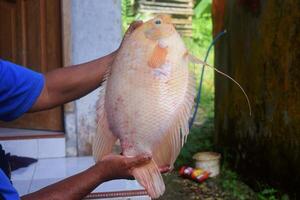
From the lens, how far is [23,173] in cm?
432

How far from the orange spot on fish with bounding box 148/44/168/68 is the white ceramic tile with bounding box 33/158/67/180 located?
9.16 ft

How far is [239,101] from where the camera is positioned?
5.26 metres


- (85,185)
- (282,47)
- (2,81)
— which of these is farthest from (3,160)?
(282,47)

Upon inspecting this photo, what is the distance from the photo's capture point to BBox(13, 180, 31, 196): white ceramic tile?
389cm

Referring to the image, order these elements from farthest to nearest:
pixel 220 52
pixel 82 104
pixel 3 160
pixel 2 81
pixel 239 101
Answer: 1. pixel 220 52
2. pixel 239 101
3. pixel 82 104
4. pixel 3 160
5. pixel 2 81

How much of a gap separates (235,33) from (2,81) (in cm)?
381

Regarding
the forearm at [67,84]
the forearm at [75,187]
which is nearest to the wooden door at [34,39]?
the forearm at [67,84]

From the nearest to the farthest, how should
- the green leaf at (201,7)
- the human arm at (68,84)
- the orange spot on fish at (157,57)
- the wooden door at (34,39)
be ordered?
the orange spot on fish at (157,57) → the human arm at (68,84) → the wooden door at (34,39) → the green leaf at (201,7)

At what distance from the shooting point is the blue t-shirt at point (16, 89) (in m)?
1.92

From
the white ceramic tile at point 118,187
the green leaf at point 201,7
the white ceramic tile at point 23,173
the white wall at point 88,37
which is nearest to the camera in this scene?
the white ceramic tile at point 118,187

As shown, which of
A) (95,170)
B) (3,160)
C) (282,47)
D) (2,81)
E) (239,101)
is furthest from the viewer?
(239,101)

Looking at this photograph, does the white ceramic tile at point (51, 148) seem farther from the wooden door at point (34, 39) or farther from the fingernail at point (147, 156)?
the fingernail at point (147, 156)

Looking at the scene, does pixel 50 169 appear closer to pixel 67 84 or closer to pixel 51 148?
pixel 51 148

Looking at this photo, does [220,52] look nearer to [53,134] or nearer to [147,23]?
[53,134]
